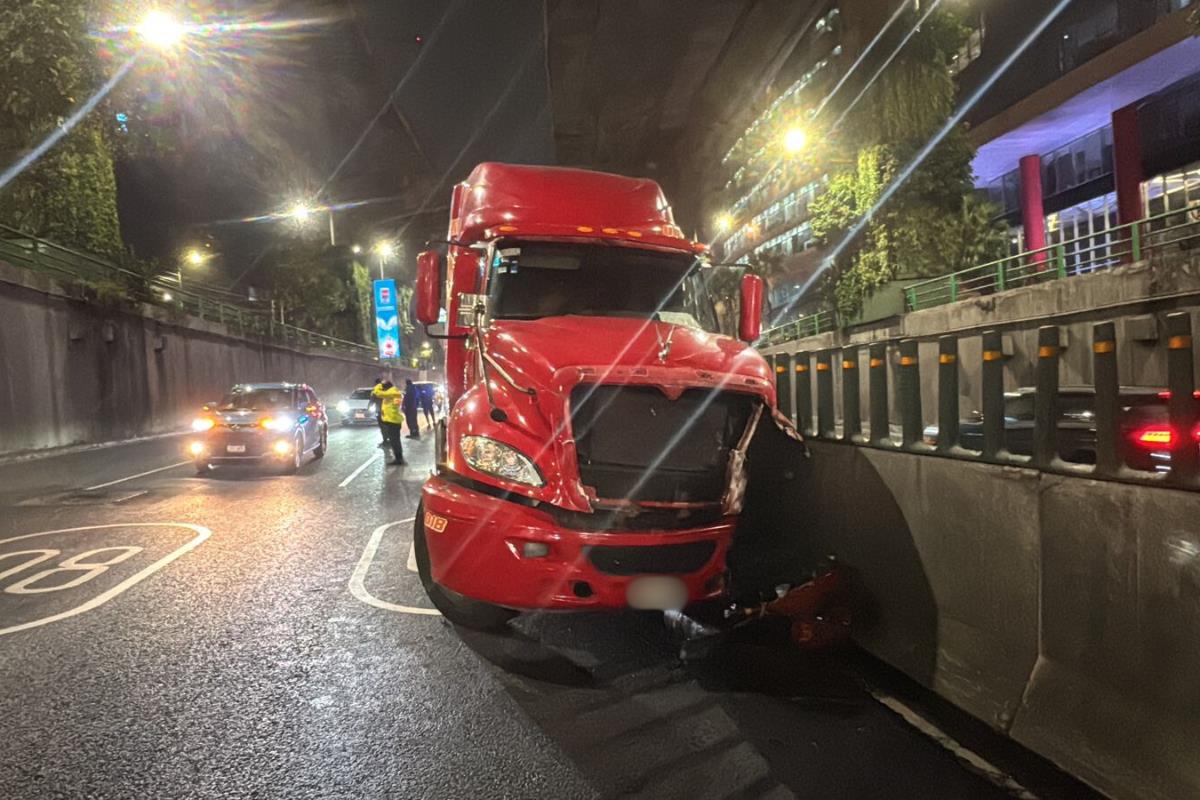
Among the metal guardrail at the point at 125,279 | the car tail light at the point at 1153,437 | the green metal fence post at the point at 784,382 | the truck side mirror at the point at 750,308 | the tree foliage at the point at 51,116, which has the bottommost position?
the car tail light at the point at 1153,437

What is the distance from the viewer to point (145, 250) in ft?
125

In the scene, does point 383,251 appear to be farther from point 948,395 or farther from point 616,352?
point 948,395

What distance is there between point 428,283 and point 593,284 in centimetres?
133

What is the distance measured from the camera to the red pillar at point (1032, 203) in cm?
3008

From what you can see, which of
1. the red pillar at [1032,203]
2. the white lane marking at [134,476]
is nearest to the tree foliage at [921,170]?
the red pillar at [1032,203]

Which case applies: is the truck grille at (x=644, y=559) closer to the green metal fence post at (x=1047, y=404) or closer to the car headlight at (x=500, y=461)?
the car headlight at (x=500, y=461)

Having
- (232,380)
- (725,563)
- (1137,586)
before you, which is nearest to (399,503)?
(725,563)

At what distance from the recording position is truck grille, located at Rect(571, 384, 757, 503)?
4266mm

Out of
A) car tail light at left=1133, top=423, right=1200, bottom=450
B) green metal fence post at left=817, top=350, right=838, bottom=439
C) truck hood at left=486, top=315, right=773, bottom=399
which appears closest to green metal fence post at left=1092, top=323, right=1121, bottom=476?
truck hood at left=486, top=315, right=773, bottom=399

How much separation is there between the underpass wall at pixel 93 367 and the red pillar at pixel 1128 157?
33182 mm

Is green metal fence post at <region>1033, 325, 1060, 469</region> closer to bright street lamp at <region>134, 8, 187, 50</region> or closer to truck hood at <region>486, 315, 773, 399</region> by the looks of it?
truck hood at <region>486, 315, 773, 399</region>

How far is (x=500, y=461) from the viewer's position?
4.25m

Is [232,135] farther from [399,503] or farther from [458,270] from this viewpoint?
[458,270]

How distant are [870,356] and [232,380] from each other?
31.8 metres
